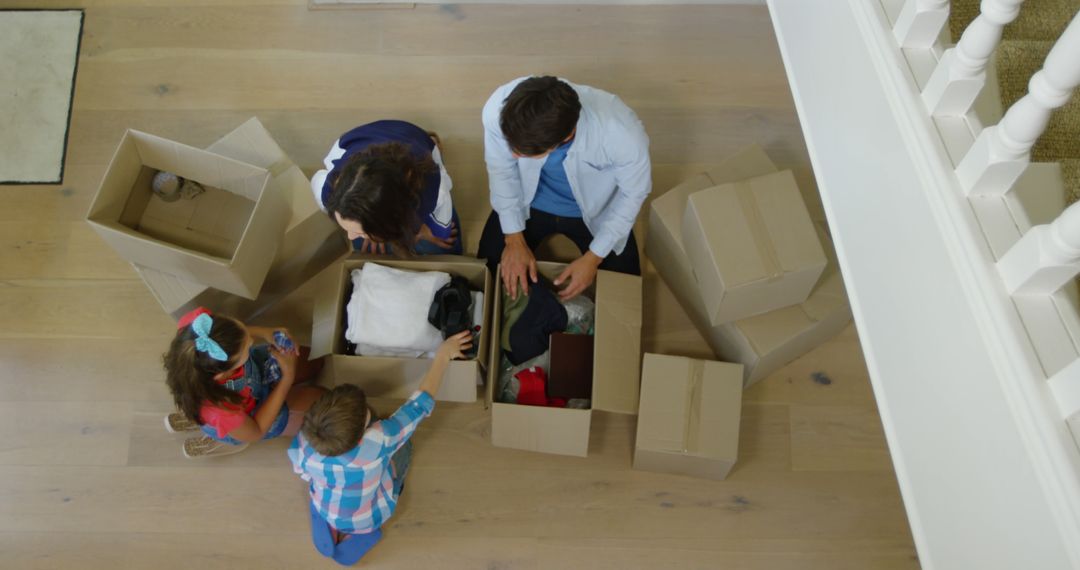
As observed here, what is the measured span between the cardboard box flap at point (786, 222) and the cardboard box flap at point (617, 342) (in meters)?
0.40

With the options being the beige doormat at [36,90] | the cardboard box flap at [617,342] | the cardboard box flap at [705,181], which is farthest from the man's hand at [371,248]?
the beige doormat at [36,90]

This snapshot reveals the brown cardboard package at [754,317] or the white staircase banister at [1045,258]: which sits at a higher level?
the white staircase banister at [1045,258]

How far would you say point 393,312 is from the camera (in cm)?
188

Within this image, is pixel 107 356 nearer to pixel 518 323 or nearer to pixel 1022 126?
pixel 518 323

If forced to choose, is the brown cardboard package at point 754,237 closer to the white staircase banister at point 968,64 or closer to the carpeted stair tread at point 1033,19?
the carpeted stair tread at point 1033,19

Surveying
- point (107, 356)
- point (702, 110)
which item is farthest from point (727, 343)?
point (107, 356)

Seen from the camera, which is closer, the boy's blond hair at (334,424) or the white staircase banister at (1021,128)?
the white staircase banister at (1021,128)

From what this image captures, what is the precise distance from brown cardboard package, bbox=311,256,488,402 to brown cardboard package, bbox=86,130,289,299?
198mm

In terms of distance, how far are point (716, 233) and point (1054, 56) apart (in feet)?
2.86

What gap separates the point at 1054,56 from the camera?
80 cm

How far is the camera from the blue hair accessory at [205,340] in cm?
159

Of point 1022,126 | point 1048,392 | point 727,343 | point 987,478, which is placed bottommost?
point 727,343

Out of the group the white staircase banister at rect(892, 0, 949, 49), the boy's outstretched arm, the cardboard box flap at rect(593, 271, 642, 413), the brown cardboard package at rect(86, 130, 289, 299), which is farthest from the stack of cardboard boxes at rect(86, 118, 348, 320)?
the white staircase banister at rect(892, 0, 949, 49)

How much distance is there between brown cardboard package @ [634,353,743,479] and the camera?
1.80 metres
